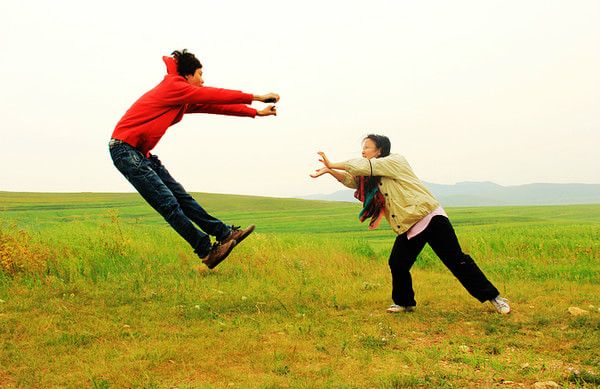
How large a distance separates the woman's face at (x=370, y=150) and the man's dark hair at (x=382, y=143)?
0.12 ft

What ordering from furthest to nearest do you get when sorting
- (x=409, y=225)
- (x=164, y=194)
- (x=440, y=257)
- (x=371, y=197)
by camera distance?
(x=371, y=197) → (x=440, y=257) → (x=409, y=225) → (x=164, y=194)

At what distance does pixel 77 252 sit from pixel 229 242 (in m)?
3.87

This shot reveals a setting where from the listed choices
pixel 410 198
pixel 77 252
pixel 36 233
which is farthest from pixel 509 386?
pixel 36 233

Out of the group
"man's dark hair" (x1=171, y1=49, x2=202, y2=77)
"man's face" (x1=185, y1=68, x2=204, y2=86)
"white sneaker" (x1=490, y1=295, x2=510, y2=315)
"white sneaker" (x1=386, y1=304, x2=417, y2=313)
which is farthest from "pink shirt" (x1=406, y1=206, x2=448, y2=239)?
"man's dark hair" (x1=171, y1=49, x2=202, y2=77)

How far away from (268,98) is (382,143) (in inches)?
68.3

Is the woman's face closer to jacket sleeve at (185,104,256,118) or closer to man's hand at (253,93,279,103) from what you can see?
man's hand at (253,93,279,103)

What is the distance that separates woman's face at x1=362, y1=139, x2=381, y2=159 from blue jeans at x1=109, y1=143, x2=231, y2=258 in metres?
1.99

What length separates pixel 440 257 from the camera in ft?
21.2

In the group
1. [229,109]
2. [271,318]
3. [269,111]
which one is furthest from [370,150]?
[271,318]

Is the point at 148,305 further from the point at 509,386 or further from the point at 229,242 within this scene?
the point at 509,386

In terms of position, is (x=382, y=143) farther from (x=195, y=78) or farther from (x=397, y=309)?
(x=195, y=78)

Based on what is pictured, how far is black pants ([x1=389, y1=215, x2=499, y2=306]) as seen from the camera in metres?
6.41

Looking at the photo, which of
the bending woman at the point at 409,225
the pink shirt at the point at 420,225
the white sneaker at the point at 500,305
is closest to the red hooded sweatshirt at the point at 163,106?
the bending woman at the point at 409,225

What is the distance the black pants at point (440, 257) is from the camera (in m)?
6.41
